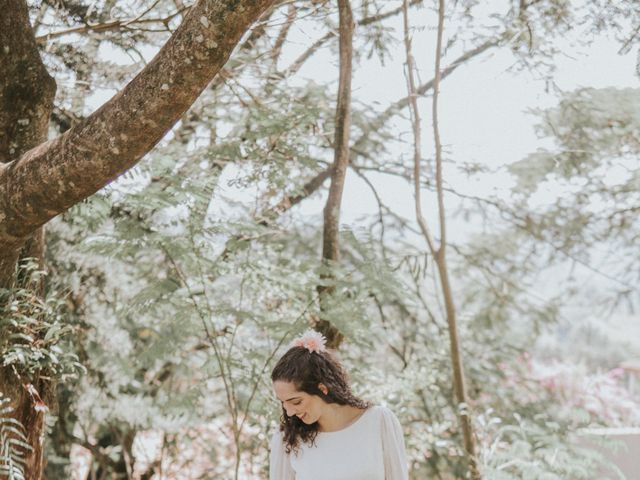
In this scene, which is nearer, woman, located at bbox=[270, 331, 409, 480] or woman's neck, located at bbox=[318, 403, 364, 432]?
woman, located at bbox=[270, 331, 409, 480]

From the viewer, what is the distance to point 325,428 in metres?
2.54

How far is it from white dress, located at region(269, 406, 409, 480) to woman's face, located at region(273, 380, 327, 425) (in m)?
0.09

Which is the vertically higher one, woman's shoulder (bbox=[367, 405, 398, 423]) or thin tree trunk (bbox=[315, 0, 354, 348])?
thin tree trunk (bbox=[315, 0, 354, 348])

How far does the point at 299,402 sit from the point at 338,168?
157 centimetres

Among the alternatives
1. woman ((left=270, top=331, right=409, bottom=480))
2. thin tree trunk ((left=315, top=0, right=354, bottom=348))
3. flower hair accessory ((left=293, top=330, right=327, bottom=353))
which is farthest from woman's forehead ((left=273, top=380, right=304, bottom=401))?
thin tree trunk ((left=315, top=0, right=354, bottom=348))

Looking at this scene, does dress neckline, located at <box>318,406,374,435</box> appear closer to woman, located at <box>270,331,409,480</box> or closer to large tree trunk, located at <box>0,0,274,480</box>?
woman, located at <box>270,331,409,480</box>

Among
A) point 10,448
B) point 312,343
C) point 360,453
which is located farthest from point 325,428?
point 10,448

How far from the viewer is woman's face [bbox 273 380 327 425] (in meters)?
2.46

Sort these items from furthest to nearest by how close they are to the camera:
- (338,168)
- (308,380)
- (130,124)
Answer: (338,168), (308,380), (130,124)

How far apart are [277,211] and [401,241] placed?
6.36 ft

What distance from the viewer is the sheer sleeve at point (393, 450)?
2.38 meters

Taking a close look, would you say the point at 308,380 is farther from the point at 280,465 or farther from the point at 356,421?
the point at 280,465

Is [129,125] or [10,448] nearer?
[129,125]

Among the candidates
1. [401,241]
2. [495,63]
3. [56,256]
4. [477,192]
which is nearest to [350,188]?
[401,241]
